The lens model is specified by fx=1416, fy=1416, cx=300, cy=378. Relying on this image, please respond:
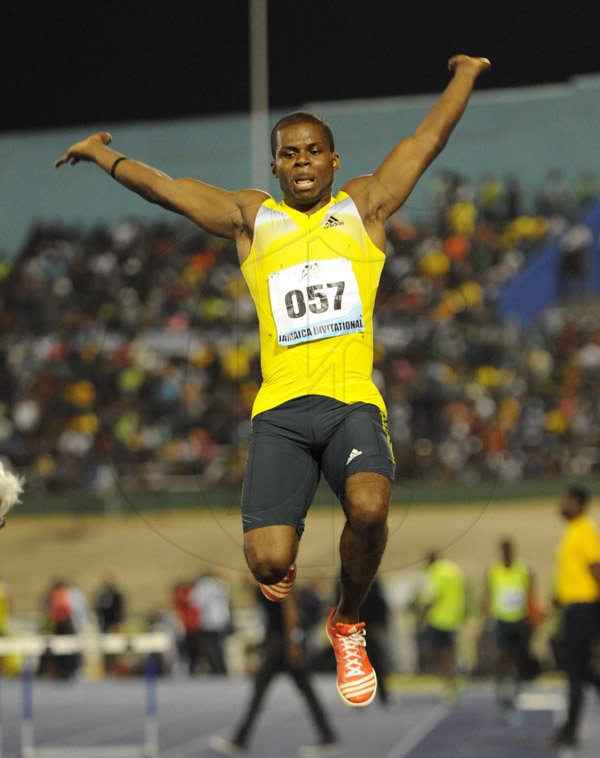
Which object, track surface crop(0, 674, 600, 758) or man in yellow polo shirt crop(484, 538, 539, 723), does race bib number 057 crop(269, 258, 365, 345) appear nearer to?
track surface crop(0, 674, 600, 758)

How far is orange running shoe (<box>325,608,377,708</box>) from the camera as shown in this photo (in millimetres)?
5199

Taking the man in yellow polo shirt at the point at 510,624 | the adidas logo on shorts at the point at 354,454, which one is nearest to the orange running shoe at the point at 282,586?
the adidas logo on shorts at the point at 354,454

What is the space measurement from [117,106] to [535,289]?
908 cm

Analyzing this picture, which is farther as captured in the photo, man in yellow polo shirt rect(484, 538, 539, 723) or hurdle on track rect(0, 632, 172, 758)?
man in yellow polo shirt rect(484, 538, 539, 723)

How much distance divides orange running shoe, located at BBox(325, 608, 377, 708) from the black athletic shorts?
52 cm

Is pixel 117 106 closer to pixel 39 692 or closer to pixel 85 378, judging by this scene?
pixel 85 378

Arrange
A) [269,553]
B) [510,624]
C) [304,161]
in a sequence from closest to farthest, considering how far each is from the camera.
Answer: [269,553] → [304,161] → [510,624]

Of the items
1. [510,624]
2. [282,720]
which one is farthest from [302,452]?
[282,720]

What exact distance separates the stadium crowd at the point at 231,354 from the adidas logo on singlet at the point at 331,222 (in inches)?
513

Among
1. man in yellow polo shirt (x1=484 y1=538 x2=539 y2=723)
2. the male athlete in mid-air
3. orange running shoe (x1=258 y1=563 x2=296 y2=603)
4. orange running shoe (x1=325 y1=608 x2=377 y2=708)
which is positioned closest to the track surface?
man in yellow polo shirt (x1=484 y1=538 x2=539 y2=723)

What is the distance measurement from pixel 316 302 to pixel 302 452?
→ 56 cm

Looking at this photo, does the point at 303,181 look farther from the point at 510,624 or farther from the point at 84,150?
the point at 510,624

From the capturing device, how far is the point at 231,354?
768 inches

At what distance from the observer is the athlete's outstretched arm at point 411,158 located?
17.6 ft
